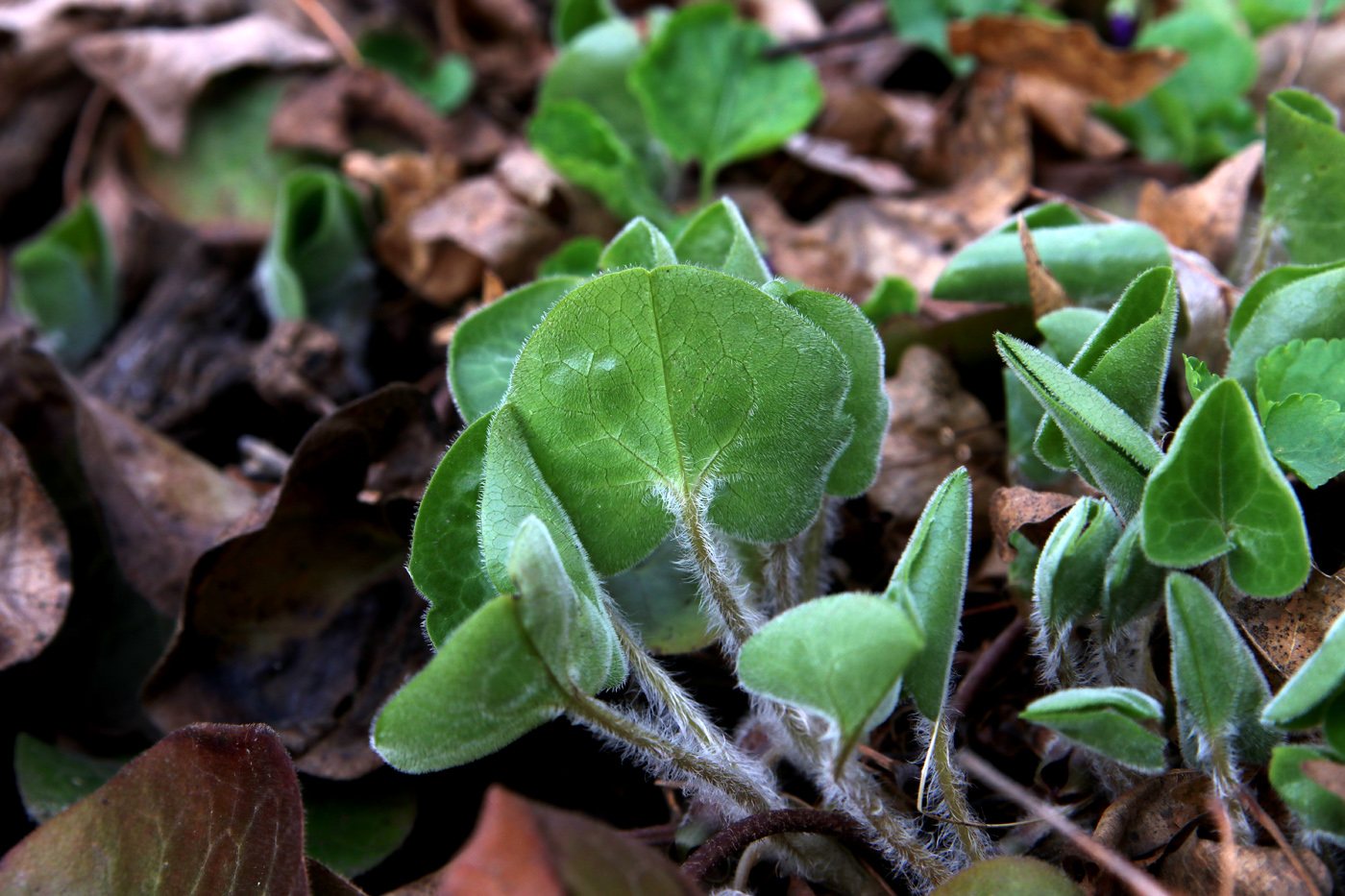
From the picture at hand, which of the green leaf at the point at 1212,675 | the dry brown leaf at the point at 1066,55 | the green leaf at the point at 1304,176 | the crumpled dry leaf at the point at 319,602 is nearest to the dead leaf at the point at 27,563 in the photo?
the crumpled dry leaf at the point at 319,602

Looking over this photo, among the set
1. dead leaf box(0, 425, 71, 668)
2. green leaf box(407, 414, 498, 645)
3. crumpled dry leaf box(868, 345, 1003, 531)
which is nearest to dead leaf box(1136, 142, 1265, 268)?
crumpled dry leaf box(868, 345, 1003, 531)

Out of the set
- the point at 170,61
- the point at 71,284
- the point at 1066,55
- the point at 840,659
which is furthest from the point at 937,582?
the point at 170,61

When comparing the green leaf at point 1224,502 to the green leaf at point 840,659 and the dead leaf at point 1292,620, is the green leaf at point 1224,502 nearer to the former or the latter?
the dead leaf at point 1292,620

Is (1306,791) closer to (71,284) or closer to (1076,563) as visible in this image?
(1076,563)

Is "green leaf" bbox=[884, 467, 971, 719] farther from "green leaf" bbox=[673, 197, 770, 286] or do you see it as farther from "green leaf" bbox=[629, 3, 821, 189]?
"green leaf" bbox=[629, 3, 821, 189]

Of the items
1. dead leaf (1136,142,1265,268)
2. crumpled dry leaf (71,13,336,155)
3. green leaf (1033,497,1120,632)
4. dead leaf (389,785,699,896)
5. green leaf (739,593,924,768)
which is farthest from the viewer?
crumpled dry leaf (71,13,336,155)

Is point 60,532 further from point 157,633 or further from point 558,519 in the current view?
point 558,519

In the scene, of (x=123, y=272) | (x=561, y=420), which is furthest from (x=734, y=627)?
(x=123, y=272)
